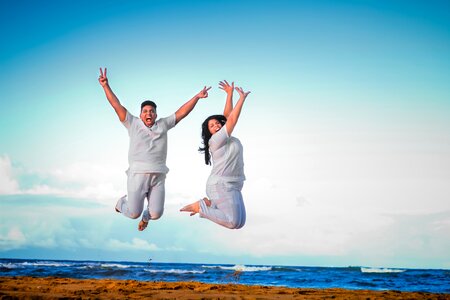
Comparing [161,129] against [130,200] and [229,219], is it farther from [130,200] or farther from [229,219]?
[229,219]

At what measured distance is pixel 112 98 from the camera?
7.14 metres

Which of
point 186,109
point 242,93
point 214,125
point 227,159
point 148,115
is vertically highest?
point 242,93

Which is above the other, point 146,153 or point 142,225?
point 146,153

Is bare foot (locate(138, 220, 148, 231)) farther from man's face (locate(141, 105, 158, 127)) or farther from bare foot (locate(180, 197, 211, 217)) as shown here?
man's face (locate(141, 105, 158, 127))

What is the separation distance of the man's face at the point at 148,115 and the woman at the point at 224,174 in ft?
2.46

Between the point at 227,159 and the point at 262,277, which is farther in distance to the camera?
the point at 262,277

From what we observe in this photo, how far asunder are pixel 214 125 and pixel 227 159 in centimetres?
53

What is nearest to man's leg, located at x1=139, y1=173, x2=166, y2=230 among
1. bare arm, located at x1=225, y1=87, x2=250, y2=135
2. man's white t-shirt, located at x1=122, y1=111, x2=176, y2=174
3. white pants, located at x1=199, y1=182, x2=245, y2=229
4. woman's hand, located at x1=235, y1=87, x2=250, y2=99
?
man's white t-shirt, located at x1=122, y1=111, x2=176, y2=174

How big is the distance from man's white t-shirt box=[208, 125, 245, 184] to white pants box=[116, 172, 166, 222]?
2.71 feet

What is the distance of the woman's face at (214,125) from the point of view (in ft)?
23.0

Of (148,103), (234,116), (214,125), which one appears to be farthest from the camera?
(148,103)

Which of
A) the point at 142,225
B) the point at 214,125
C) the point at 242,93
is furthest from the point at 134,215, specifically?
the point at 242,93

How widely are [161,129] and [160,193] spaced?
3.09ft

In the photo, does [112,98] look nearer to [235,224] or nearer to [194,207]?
[194,207]
